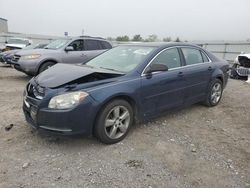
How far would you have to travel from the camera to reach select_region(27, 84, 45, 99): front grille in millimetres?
3902

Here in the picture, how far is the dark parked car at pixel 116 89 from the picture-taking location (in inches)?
146

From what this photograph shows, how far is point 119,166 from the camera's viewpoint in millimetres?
3543

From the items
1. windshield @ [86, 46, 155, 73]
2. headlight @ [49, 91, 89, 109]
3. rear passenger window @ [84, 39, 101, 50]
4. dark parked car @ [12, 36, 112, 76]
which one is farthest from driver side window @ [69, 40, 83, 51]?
headlight @ [49, 91, 89, 109]

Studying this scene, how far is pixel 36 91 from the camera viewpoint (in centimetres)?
404

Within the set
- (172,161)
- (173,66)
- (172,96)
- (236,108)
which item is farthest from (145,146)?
(236,108)

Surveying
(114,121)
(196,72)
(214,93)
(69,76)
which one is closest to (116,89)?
(114,121)

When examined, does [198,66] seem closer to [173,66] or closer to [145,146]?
[173,66]

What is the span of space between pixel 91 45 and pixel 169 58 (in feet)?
Result: 19.4

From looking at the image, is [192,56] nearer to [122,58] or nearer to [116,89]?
[122,58]

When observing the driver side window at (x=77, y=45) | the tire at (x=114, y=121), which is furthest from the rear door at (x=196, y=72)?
the driver side window at (x=77, y=45)

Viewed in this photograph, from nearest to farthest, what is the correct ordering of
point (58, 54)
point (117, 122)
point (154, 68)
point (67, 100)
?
1. point (67, 100)
2. point (117, 122)
3. point (154, 68)
4. point (58, 54)

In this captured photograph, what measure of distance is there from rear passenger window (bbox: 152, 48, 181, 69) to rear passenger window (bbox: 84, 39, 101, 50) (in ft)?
18.6

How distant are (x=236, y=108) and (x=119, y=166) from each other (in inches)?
150

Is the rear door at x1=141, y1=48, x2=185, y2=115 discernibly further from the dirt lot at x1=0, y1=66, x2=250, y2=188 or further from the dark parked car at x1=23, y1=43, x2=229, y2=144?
the dirt lot at x1=0, y1=66, x2=250, y2=188
